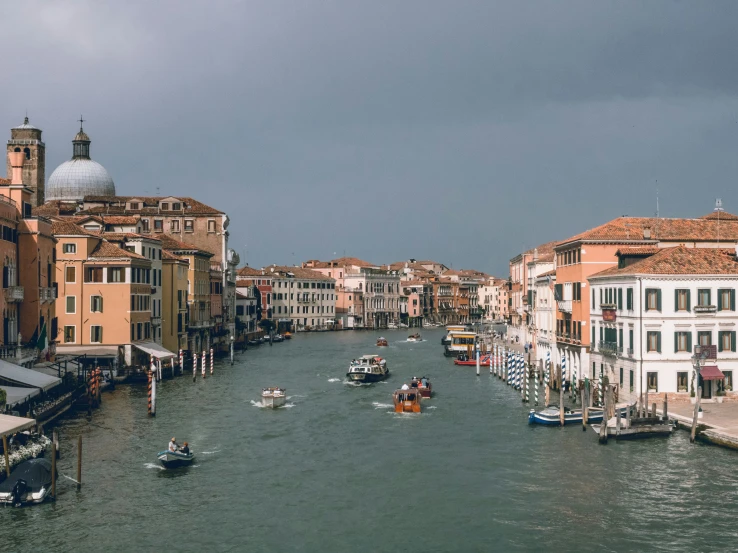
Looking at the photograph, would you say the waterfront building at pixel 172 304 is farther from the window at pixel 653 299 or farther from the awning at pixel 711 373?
the awning at pixel 711 373

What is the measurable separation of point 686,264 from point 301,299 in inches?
3554

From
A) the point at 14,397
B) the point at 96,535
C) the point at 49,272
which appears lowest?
the point at 96,535

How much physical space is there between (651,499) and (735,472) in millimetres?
3274

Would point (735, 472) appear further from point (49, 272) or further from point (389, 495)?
point (49, 272)

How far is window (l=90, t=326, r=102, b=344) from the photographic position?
5072 cm

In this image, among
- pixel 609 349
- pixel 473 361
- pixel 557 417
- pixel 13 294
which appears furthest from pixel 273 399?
pixel 473 361

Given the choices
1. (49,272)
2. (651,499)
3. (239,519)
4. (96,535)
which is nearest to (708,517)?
(651,499)

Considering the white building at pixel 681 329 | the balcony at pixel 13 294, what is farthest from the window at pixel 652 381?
the balcony at pixel 13 294

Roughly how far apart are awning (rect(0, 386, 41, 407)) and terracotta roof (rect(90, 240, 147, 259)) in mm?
20880

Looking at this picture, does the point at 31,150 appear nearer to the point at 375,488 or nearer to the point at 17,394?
the point at 17,394

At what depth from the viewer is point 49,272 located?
141 ft

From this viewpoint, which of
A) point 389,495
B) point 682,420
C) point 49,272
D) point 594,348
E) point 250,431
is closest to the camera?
point 389,495

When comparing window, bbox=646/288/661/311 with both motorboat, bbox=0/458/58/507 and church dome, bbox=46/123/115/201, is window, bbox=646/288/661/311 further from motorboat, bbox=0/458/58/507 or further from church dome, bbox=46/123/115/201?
church dome, bbox=46/123/115/201

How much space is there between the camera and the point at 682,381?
34.3 metres
